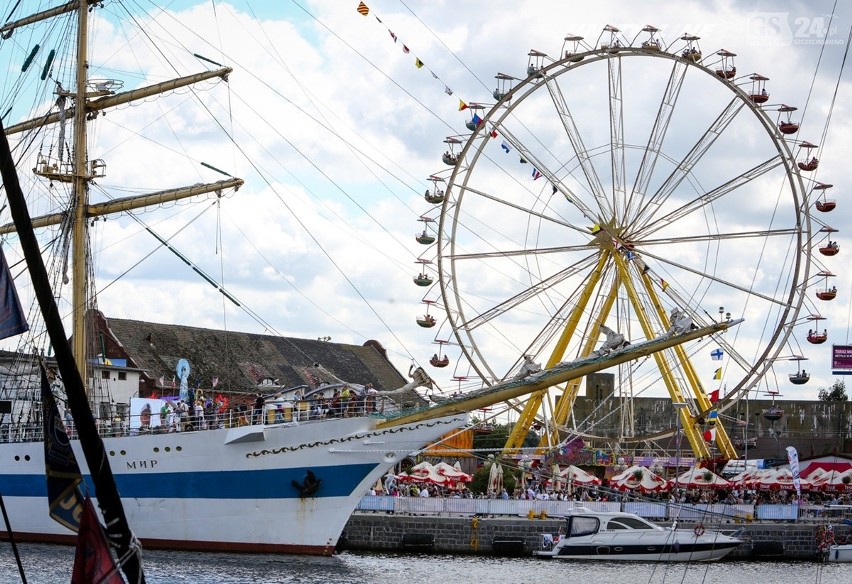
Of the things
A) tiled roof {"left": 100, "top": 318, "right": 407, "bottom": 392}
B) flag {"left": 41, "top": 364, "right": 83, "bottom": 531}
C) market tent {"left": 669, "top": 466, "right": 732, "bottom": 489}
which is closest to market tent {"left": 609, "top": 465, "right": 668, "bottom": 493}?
market tent {"left": 669, "top": 466, "right": 732, "bottom": 489}

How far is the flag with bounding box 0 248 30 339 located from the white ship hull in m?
24.3

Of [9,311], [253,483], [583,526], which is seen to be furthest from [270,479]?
[9,311]

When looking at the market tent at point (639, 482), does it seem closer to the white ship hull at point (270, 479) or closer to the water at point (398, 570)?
the water at point (398, 570)

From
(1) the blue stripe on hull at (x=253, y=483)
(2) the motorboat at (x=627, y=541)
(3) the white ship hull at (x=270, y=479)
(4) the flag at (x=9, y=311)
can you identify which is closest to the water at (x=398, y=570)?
(2) the motorboat at (x=627, y=541)

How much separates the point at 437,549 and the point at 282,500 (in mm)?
5266

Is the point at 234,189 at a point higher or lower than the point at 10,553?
higher

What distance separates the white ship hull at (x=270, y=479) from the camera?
115 ft

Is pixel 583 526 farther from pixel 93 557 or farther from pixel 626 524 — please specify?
pixel 93 557

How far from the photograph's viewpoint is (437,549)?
38062mm

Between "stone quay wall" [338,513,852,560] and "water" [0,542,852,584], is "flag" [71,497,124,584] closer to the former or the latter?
"water" [0,542,852,584]

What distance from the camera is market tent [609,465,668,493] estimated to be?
141 feet

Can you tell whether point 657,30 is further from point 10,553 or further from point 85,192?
point 10,553

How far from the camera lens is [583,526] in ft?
123

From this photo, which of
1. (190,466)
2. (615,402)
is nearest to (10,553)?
(190,466)
